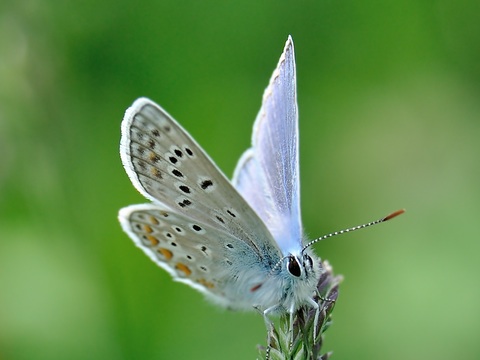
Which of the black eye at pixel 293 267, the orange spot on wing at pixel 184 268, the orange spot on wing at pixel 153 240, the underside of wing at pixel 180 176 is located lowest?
the black eye at pixel 293 267

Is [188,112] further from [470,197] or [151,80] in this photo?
[470,197]

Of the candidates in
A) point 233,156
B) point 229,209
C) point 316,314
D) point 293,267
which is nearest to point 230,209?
point 229,209

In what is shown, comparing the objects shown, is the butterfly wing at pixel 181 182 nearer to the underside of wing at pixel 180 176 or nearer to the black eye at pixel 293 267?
the underside of wing at pixel 180 176

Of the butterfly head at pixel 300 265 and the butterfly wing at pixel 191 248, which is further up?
the butterfly wing at pixel 191 248

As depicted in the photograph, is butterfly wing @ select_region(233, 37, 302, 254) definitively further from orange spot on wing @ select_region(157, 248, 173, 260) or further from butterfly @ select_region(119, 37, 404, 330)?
orange spot on wing @ select_region(157, 248, 173, 260)

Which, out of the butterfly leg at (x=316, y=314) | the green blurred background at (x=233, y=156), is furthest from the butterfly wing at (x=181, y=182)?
the green blurred background at (x=233, y=156)

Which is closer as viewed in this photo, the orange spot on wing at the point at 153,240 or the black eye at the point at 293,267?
the black eye at the point at 293,267

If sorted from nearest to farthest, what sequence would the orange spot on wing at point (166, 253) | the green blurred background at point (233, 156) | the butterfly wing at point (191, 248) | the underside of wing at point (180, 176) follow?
the underside of wing at point (180, 176)
the butterfly wing at point (191, 248)
the orange spot on wing at point (166, 253)
the green blurred background at point (233, 156)

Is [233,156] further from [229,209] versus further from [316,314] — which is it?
[316,314]

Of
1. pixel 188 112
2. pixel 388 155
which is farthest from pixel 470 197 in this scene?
pixel 188 112
